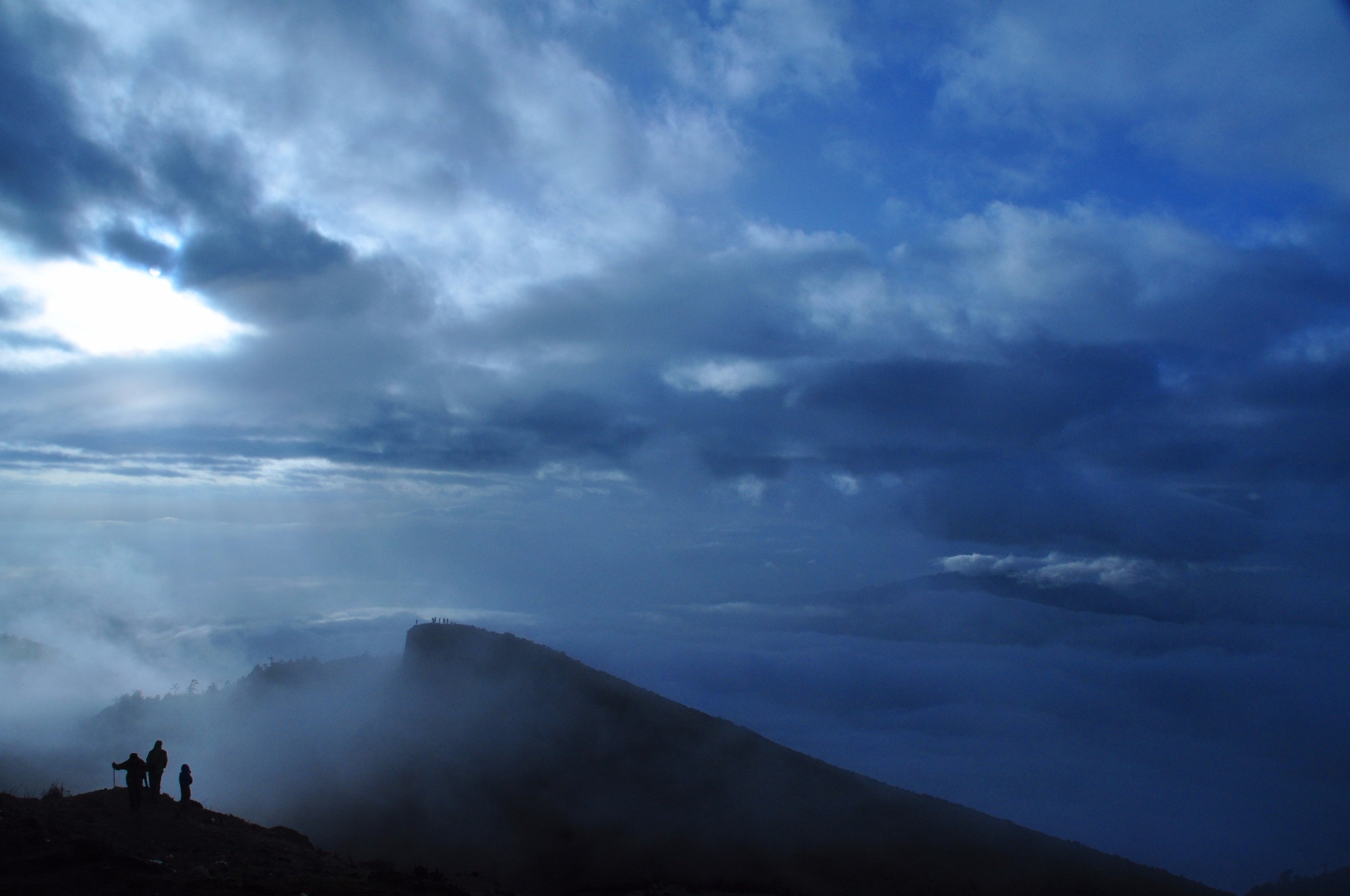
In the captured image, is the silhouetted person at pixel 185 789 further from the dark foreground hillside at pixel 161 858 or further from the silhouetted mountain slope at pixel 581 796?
the silhouetted mountain slope at pixel 581 796

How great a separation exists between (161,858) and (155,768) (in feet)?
17.6

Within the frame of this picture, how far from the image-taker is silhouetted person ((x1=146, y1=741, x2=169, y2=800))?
24.3m

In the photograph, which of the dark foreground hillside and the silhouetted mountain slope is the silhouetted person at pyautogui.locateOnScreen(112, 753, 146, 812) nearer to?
the dark foreground hillside

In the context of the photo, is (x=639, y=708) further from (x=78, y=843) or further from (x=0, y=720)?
(x=0, y=720)

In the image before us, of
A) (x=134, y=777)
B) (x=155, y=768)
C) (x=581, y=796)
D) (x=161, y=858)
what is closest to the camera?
(x=161, y=858)

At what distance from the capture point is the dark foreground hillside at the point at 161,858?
16.9 m

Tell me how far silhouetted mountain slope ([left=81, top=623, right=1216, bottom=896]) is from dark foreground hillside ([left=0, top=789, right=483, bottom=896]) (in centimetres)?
1455

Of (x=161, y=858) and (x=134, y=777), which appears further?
(x=134, y=777)

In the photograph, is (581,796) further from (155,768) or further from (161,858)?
(161,858)

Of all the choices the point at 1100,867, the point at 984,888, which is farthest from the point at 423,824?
the point at 1100,867

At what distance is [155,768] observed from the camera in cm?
2431

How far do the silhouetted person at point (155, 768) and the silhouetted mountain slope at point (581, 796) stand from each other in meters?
17.6

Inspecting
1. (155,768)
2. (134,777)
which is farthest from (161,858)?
(155,768)

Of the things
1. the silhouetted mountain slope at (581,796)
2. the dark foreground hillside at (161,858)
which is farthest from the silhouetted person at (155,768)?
the silhouetted mountain slope at (581,796)
